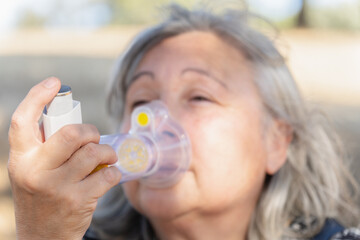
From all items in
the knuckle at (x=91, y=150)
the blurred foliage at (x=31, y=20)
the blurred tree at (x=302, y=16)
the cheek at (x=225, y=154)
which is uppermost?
the knuckle at (x=91, y=150)

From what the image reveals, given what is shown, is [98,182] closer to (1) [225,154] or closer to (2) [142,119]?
(2) [142,119]

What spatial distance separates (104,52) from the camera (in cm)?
803

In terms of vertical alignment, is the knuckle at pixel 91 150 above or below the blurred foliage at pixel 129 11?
above

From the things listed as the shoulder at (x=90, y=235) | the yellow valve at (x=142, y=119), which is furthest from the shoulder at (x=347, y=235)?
the shoulder at (x=90, y=235)

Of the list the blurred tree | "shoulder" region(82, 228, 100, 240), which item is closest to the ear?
"shoulder" region(82, 228, 100, 240)

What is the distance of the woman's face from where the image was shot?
1585mm

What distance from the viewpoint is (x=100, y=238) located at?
2105 millimetres

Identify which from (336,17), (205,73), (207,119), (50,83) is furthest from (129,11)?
(50,83)

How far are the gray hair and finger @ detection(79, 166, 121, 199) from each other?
100 cm

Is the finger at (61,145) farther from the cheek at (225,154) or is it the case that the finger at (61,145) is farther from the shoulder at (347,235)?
the shoulder at (347,235)

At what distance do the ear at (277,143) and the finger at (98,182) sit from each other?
100cm

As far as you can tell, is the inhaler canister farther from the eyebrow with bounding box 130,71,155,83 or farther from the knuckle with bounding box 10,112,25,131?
the eyebrow with bounding box 130,71,155,83

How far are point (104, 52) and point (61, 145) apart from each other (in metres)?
7.29

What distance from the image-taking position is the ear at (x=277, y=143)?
190 centimetres
